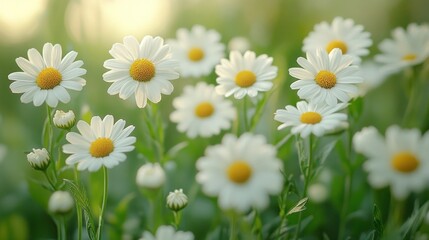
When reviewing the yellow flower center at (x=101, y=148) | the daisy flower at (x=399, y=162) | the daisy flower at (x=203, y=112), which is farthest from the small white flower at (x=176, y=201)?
the daisy flower at (x=399, y=162)

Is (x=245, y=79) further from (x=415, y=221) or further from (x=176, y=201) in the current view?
(x=415, y=221)

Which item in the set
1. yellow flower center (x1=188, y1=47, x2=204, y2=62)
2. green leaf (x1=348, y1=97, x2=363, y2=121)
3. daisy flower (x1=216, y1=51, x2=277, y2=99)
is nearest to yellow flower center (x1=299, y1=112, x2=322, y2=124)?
daisy flower (x1=216, y1=51, x2=277, y2=99)

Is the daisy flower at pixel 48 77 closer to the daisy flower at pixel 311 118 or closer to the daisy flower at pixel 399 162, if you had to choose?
the daisy flower at pixel 311 118

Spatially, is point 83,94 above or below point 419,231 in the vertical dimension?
above

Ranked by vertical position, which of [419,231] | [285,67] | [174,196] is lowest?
[419,231]

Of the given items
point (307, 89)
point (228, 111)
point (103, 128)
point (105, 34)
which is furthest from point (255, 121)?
point (105, 34)

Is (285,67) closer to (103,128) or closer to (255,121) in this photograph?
(255,121)

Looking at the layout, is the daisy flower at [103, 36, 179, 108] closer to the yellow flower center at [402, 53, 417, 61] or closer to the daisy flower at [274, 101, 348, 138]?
the daisy flower at [274, 101, 348, 138]
